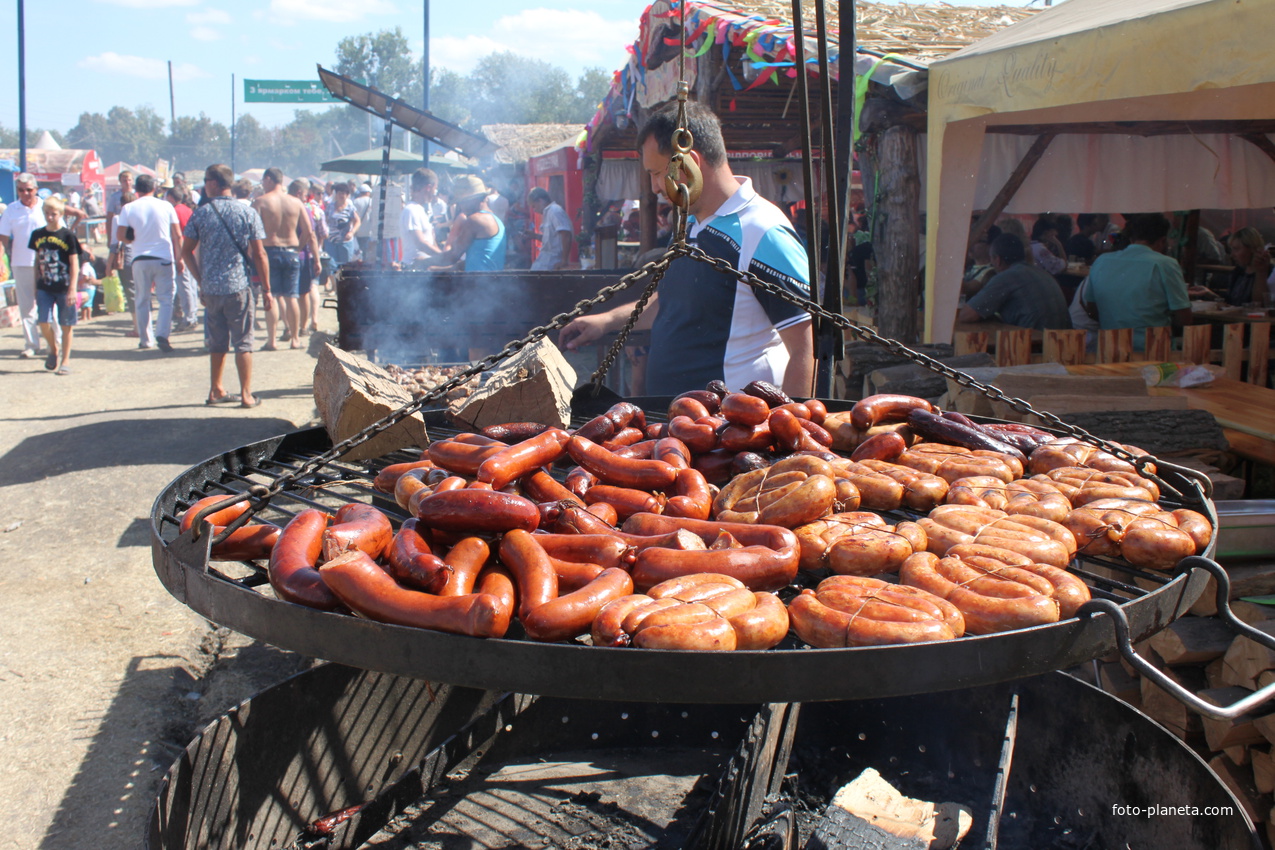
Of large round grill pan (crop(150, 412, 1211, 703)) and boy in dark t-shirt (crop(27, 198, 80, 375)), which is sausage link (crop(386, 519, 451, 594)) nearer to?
large round grill pan (crop(150, 412, 1211, 703))

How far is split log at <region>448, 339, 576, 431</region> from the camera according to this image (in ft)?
12.7

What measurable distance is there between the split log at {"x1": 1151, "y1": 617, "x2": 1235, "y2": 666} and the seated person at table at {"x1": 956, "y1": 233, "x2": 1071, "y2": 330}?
555 centimetres

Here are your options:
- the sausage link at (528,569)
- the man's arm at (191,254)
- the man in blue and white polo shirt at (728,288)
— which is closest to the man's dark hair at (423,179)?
the man's arm at (191,254)

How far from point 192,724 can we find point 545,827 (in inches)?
76.3

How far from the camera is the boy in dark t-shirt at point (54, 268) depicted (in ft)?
33.5

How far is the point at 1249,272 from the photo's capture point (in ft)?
33.1

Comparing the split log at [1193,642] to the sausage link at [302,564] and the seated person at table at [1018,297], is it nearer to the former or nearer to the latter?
the sausage link at [302,564]

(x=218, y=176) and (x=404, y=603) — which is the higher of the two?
(x=218, y=176)

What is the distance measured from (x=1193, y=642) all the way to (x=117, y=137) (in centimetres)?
15793

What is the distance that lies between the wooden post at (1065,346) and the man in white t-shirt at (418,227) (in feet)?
29.0

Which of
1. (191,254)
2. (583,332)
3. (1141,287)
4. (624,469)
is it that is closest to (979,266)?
(1141,287)

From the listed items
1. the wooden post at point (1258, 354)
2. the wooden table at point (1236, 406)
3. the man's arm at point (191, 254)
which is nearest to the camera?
the wooden table at point (1236, 406)

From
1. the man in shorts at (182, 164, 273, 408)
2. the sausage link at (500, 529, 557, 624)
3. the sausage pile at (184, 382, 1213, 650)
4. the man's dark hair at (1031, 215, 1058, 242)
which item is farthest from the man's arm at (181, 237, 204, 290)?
the man's dark hair at (1031, 215, 1058, 242)

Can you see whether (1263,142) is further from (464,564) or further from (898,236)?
(464,564)
